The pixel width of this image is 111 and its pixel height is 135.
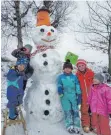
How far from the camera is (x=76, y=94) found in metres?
5.36

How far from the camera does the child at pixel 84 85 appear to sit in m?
5.43

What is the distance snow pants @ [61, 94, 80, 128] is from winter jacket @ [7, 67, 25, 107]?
803mm

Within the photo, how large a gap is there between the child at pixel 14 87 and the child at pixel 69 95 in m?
0.68

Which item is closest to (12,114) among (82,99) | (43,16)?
(82,99)

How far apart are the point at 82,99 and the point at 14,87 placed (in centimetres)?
124

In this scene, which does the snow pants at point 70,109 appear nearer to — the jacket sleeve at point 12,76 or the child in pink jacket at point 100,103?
the child in pink jacket at point 100,103

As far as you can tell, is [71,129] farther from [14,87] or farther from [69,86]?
[14,87]

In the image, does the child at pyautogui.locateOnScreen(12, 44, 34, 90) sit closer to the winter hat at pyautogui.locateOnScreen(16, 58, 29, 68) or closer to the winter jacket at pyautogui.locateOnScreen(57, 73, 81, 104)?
the winter hat at pyautogui.locateOnScreen(16, 58, 29, 68)

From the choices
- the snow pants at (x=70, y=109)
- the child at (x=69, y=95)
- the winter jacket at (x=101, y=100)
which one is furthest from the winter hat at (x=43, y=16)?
the winter jacket at (x=101, y=100)

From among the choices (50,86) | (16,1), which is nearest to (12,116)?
(50,86)

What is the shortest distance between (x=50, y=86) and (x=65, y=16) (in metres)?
13.2

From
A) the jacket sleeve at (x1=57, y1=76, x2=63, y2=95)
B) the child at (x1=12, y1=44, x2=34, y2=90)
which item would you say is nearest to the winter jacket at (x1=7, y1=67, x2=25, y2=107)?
the child at (x1=12, y1=44, x2=34, y2=90)

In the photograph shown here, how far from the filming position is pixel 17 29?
1652cm

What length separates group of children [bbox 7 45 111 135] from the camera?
4938 mm
